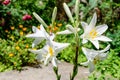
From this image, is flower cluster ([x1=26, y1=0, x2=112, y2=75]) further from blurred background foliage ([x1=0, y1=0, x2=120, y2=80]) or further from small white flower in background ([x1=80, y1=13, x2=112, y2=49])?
blurred background foliage ([x1=0, y1=0, x2=120, y2=80])

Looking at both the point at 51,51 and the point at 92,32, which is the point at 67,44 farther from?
the point at 92,32

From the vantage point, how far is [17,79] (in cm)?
470

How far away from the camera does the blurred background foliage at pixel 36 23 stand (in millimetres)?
5062

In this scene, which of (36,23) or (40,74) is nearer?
(40,74)

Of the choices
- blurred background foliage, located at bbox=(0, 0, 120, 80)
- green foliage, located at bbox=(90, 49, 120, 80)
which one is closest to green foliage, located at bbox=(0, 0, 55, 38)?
blurred background foliage, located at bbox=(0, 0, 120, 80)

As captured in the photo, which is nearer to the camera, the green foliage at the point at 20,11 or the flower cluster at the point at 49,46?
the flower cluster at the point at 49,46

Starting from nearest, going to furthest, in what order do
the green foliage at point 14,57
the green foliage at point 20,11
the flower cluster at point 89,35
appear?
1. the flower cluster at point 89,35
2. the green foliage at point 14,57
3. the green foliage at point 20,11

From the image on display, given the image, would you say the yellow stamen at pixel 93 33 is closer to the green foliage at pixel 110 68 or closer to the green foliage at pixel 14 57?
the green foliage at pixel 110 68

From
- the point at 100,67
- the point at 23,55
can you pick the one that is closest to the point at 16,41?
the point at 23,55

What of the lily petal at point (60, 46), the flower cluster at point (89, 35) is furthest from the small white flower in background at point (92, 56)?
the lily petal at point (60, 46)

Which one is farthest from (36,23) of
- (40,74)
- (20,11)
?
(40,74)

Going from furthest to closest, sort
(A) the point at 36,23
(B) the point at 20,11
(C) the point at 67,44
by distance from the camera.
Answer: (A) the point at 36,23 < (B) the point at 20,11 < (C) the point at 67,44

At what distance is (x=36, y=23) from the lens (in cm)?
617

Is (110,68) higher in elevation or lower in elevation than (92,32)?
lower
